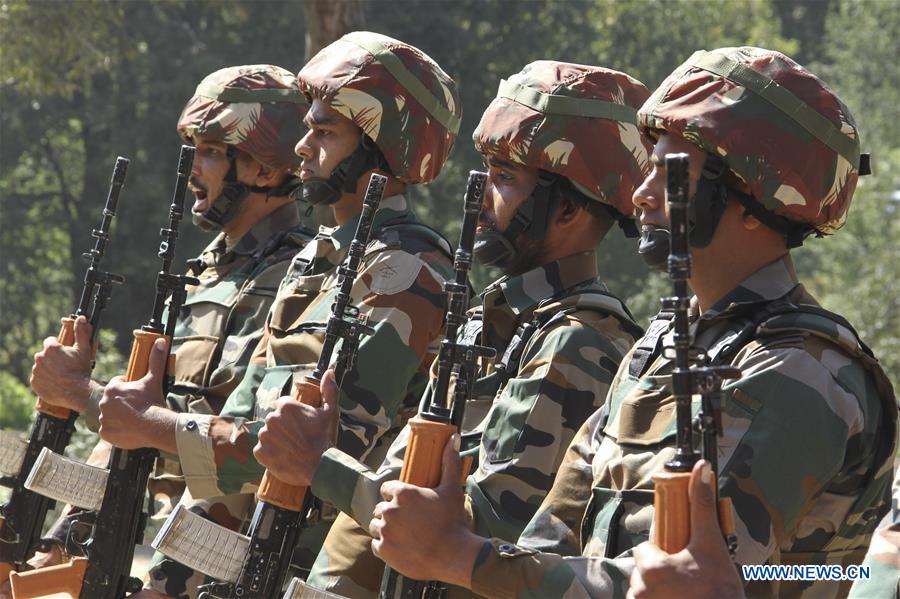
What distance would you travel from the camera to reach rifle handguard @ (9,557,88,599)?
5.31 metres

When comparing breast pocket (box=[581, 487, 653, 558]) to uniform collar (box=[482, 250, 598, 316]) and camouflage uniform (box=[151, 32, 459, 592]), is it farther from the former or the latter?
camouflage uniform (box=[151, 32, 459, 592])

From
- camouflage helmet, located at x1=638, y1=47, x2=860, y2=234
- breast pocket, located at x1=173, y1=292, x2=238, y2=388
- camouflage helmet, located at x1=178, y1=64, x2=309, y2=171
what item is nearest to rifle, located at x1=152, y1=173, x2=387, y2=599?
camouflage helmet, located at x1=638, y1=47, x2=860, y2=234

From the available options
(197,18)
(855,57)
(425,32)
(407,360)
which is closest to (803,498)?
(407,360)

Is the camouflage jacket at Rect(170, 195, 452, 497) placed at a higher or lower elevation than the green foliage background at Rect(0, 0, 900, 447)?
higher

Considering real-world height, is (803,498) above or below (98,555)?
above

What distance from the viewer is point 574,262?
452cm

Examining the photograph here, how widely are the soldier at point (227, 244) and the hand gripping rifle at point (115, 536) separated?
0.40 metres

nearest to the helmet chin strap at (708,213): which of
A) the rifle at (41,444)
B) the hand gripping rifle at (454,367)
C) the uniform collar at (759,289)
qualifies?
the uniform collar at (759,289)

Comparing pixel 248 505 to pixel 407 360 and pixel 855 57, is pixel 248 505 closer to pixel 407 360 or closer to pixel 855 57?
pixel 407 360

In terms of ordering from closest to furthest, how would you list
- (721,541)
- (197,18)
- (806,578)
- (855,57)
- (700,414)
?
(721,541)
(700,414)
(806,578)
(197,18)
(855,57)

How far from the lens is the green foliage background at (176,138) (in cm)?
2400

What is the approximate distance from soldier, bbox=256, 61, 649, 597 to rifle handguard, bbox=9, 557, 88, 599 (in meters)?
1.16

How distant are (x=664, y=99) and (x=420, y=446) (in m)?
1.02

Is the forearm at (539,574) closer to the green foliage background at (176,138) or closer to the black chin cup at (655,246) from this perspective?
the black chin cup at (655,246)
